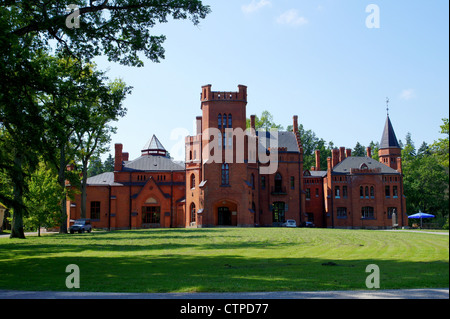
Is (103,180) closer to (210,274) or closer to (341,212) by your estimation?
(341,212)

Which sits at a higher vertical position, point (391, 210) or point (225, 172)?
point (225, 172)

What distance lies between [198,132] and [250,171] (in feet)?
28.6

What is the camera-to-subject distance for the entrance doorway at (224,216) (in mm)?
52156

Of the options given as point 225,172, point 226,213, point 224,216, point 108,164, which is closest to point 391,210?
point 226,213

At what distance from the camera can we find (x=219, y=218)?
52.2 metres

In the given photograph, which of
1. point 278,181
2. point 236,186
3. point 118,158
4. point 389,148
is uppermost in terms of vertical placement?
point 389,148

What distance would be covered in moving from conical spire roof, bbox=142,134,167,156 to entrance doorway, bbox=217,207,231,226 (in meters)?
18.7

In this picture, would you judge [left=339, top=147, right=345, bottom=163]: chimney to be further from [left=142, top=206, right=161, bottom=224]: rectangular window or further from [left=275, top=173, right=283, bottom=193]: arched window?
[left=142, top=206, right=161, bottom=224]: rectangular window

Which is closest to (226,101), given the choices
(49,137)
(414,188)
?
(414,188)

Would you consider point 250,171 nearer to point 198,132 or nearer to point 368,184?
point 198,132

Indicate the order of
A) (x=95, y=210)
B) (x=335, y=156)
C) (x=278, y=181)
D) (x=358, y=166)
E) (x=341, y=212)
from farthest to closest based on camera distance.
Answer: (x=335, y=156) < (x=358, y=166) < (x=341, y=212) < (x=278, y=181) < (x=95, y=210)

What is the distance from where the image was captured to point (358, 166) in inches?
2406

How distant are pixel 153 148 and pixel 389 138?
3643cm
